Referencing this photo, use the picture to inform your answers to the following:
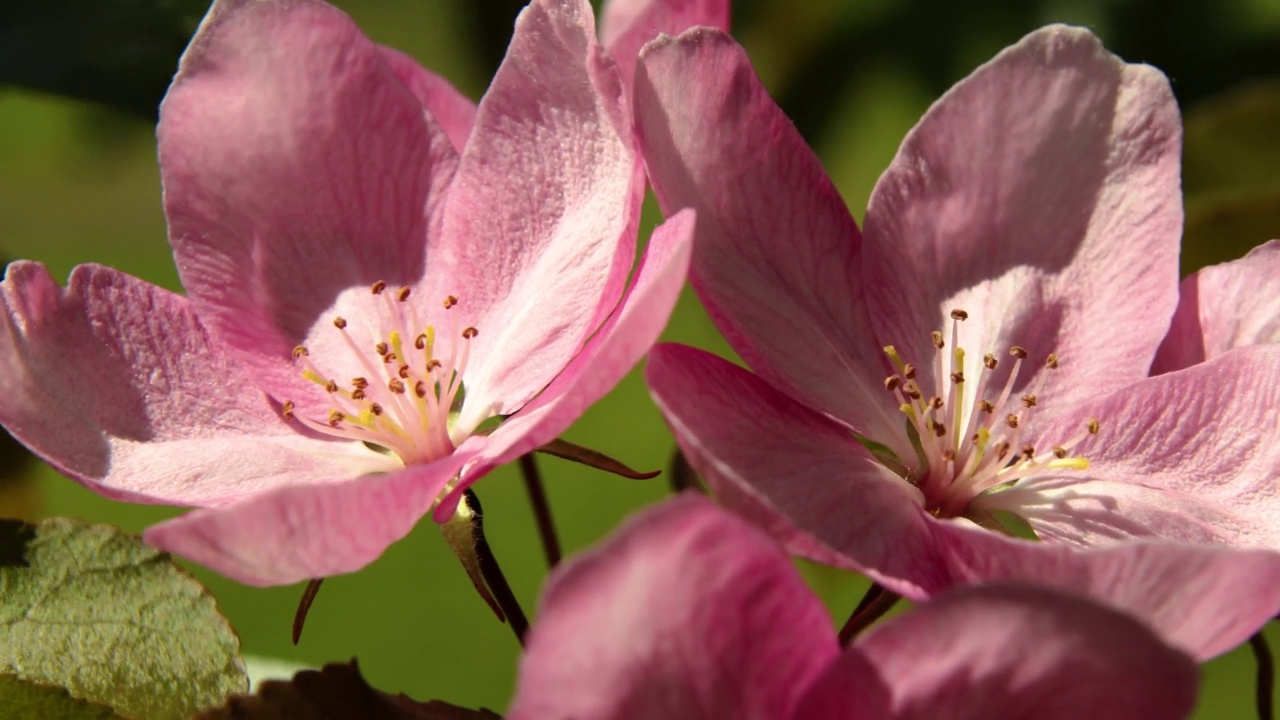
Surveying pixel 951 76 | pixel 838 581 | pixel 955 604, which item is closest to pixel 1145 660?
pixel 955 604

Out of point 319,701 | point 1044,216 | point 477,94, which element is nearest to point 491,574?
point 319,701

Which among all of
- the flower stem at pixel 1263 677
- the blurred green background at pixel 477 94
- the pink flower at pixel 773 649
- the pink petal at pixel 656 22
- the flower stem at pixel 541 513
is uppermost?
the pink petal at pixel 656 22

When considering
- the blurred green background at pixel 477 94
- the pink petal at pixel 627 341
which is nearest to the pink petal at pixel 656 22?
the pink petal at pixel 627 341

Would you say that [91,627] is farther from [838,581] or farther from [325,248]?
[838,581]

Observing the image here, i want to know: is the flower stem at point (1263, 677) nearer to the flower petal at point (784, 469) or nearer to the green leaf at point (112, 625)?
the flower petal at point (784, 469)

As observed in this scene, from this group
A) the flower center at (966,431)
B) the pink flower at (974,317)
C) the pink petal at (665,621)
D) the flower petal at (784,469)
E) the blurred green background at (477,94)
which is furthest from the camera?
the blurred green background at (477,94)

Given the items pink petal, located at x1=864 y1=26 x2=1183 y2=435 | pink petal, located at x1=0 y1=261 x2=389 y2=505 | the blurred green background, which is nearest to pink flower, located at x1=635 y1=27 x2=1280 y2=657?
pink petal, located at x1=864 y1=26 x2=1183 y2=435

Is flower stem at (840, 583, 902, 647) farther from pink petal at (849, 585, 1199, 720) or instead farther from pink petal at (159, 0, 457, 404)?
pink petal at (159, 0, 457, 404)

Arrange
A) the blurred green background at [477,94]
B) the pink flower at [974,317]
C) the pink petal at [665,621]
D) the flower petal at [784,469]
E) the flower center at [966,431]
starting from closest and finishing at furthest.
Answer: the pink petal at [665,621]
the flower petal at [784,469]
the pink flower at [974,317]
the flower center at [966,431]
the blurred green background at [477,94]
